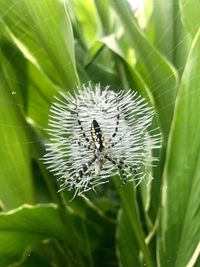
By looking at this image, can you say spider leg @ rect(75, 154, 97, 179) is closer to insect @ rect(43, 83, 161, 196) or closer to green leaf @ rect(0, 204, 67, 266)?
insect @ rect(43, 83, 161, 196)

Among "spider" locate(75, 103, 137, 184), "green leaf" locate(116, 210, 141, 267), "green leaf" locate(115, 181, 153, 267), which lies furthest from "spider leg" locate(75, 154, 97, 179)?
"green leaf" locate(116, 210, 141, 267)

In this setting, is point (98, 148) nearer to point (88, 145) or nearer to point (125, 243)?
point (88, 145)

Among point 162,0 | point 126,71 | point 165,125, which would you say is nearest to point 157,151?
point 165,125

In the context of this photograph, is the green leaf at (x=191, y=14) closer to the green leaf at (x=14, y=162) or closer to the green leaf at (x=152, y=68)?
the green leaf at (x=152, y=68)

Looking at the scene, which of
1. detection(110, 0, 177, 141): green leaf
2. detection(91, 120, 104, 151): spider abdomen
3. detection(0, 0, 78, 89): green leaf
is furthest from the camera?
detection(110, 0, 177, 141): green leaf

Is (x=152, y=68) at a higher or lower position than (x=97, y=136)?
higher

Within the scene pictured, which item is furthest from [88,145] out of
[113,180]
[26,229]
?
[26,229]

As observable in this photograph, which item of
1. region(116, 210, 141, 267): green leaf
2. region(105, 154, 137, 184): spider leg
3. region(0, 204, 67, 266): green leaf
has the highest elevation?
region(105, 154, 137, 184): spider leg

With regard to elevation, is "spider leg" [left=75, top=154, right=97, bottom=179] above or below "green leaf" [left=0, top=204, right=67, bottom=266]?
above
